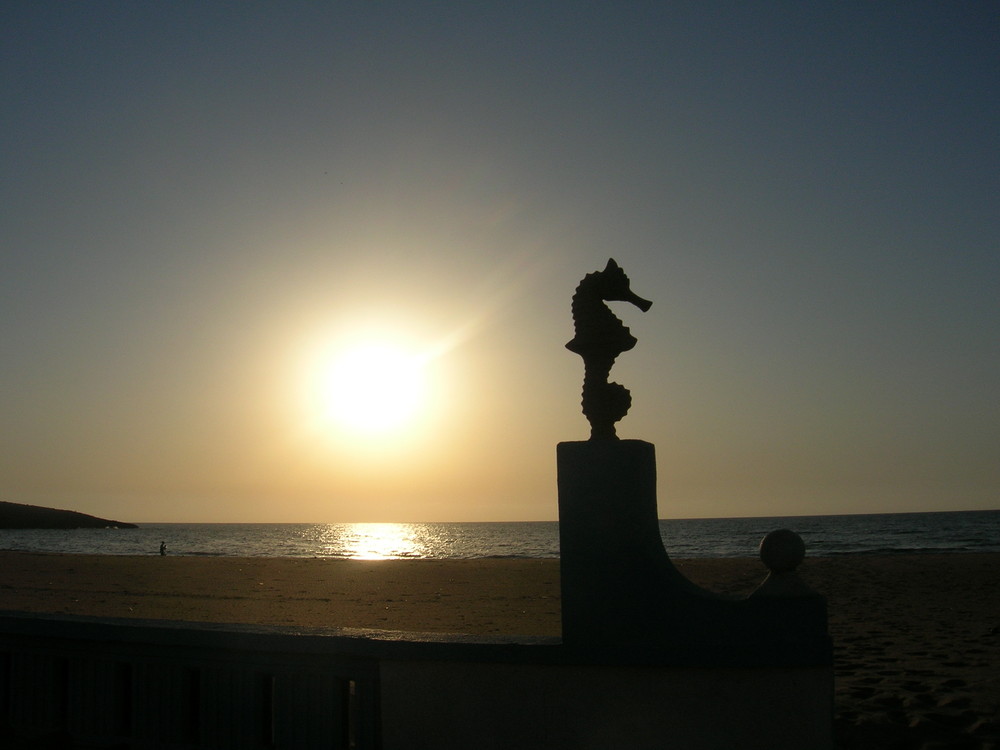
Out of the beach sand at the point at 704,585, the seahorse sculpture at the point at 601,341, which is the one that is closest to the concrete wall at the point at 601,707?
the seahorse sculpture at the point at 601,341

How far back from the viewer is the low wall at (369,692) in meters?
4.46

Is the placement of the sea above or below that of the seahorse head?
below

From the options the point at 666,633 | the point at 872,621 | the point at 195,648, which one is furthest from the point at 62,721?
the point at 872,621

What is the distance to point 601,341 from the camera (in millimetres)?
5086

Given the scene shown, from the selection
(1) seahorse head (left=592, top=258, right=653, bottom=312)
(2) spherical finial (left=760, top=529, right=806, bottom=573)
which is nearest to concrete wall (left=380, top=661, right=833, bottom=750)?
(2) spherical finial (left=760, top=529, right=806, bottom=573)

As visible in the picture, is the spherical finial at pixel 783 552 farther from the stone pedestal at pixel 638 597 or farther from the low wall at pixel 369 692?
the low wall at pixel 369 692

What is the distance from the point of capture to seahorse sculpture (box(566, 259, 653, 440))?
501 centimetres

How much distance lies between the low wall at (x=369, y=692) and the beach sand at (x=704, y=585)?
2.96 m

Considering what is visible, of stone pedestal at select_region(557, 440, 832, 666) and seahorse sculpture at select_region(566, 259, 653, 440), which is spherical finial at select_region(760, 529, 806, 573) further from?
seahorse sculpture at select_region(566, 259, 653, 440)

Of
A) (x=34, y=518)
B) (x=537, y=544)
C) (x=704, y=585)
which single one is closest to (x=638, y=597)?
(x=704, y=585)

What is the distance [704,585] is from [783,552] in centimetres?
2089

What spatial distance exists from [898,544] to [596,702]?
62.6m

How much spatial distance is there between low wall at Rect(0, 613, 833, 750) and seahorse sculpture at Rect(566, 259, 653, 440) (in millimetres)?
1393

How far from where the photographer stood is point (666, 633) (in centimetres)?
469
